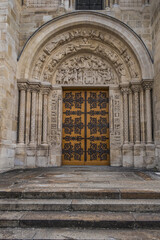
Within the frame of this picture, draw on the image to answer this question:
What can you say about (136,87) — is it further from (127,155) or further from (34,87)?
(34,87)

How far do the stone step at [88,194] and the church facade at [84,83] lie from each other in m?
3.03

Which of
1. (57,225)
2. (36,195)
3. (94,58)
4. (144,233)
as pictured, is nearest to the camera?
(144,233)

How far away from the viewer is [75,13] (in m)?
6.87

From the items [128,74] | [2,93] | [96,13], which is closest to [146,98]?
[128,74]

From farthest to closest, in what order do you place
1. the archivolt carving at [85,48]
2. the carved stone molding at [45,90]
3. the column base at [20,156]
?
the archivolt carving at [85,48] → the carved stone molding at [45,90] → the column base at [20,156]

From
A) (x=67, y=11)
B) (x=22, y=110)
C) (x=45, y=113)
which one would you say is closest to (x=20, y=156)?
(x=22, y=110)

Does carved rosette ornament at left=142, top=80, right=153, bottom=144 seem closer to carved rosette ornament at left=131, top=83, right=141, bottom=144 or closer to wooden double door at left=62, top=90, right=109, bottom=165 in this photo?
carved rosette ornament at left=131, top=83, right=141, bottom=144

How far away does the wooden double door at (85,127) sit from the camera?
7.09 meters

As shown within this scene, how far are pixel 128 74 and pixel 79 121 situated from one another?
7.28 ft

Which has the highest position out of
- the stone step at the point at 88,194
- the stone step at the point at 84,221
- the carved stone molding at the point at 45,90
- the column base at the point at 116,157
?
the carved stone molding at the point at 45,90

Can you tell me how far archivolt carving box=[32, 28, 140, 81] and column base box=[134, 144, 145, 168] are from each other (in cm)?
221

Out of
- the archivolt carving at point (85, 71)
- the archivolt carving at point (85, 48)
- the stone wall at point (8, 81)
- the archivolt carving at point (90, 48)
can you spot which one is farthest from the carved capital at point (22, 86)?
the archivolt carving at point (85, 71)

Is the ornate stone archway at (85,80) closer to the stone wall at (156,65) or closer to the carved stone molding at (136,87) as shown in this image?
the carved stone molding at (136,87)

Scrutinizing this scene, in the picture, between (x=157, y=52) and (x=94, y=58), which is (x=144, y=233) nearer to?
(x=157, y=52)
